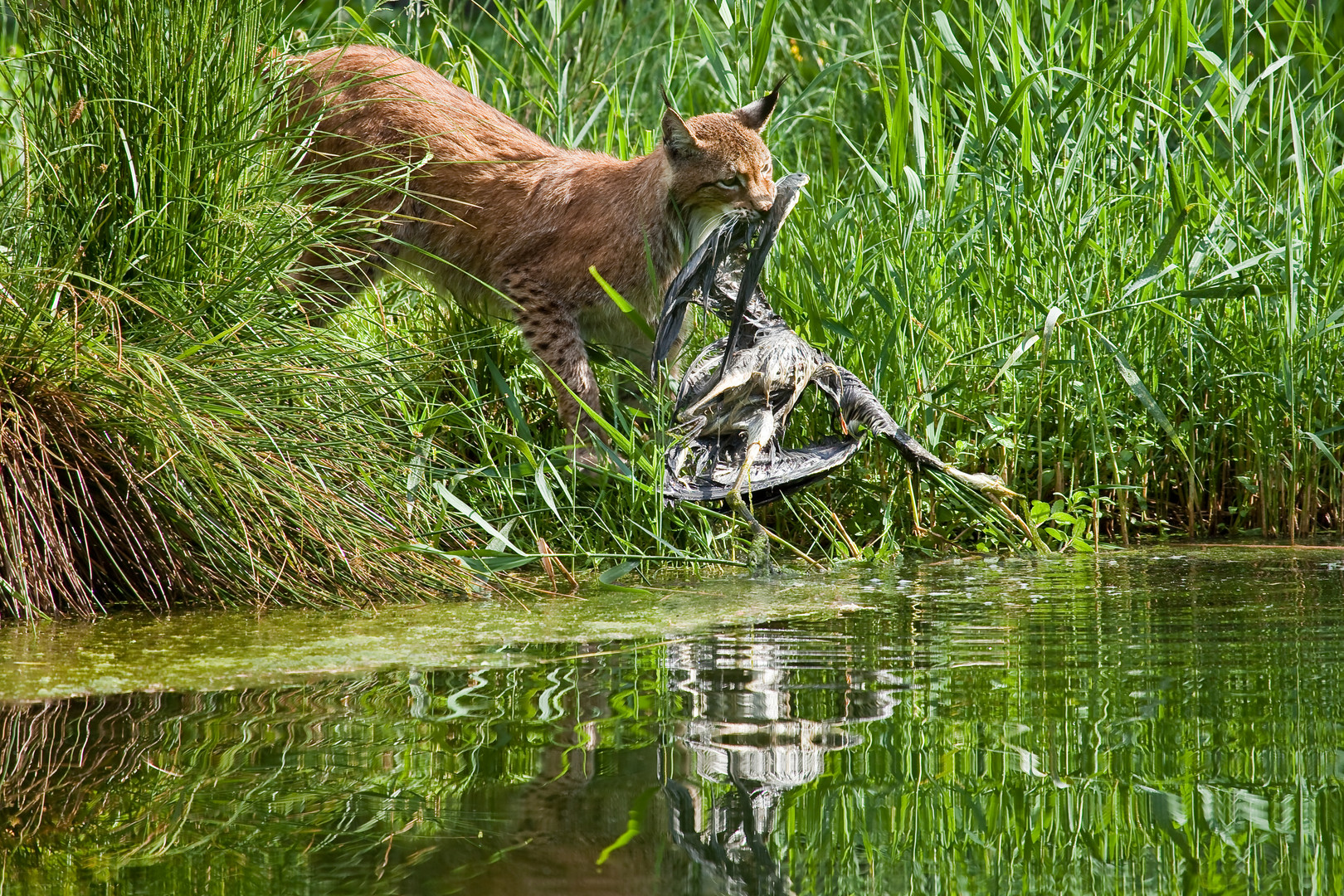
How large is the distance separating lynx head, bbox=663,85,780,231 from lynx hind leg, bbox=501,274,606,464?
22.0 inches

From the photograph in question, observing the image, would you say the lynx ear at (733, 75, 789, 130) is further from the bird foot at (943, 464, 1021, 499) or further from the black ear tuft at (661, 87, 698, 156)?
the bird foot at (943, 464, 1021, 499)

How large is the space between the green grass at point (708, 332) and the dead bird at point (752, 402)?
0.46 ft

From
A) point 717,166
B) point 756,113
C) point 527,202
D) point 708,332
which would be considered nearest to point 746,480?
point 708,332

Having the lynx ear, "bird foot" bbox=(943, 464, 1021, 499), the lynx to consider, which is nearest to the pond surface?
"bird foot" bbox=(943, 464, 1021, 499)

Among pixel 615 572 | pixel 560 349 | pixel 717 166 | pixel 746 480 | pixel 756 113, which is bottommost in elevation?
pixel 615 572

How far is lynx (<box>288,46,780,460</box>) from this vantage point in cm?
446

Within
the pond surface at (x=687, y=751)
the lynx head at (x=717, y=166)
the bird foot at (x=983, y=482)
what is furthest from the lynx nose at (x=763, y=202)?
the pond surface at (x=687, y=751)

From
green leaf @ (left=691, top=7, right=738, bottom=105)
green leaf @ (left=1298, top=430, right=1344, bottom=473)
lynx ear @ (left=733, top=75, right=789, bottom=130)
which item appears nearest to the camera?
green leaf @ (left=1298, top=430, right=1344, bottom=473)

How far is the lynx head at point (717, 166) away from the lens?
4.41 metres

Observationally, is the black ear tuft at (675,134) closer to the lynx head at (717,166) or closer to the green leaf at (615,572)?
the lynx head at (717,166)

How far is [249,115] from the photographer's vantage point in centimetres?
379

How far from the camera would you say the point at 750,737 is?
2.19 meters

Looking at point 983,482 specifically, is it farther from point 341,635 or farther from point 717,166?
point 341,635

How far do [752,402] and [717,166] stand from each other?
855mm
